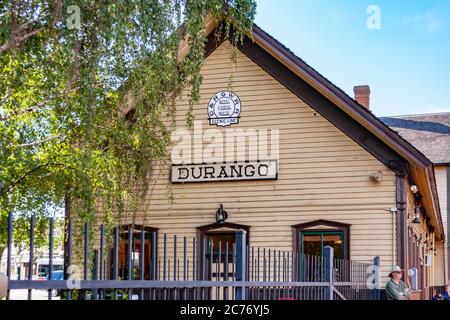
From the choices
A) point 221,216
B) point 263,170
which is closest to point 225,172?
point 263,170

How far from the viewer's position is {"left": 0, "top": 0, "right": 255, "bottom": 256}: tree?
1163 cm

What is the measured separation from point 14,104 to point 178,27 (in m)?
3.85

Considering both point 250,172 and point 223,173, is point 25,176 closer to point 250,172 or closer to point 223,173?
point 223,173

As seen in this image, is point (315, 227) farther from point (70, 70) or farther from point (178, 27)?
point (70, 70)

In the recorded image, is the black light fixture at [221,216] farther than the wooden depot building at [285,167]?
Yes

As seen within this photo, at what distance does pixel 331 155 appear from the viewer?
17078mm

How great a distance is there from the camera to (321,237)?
55.8 ft

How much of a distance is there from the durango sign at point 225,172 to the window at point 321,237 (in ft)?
4.72

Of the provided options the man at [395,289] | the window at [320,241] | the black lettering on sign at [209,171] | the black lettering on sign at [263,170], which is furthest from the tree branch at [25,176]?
the man at [395,289]

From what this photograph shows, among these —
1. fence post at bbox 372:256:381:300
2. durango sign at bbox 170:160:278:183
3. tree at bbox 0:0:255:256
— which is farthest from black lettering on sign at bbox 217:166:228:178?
fence post at bbox 372:256:381:300

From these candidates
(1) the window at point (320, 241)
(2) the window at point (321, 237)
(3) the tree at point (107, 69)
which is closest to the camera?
(3) the tree at point (107, 69)

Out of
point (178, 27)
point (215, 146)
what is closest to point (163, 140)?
point (178, 27)

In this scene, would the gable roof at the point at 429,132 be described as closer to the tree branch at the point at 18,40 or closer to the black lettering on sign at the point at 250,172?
the black lettering on sign at the point at 250,172

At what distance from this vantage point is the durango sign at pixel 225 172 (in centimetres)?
1744
